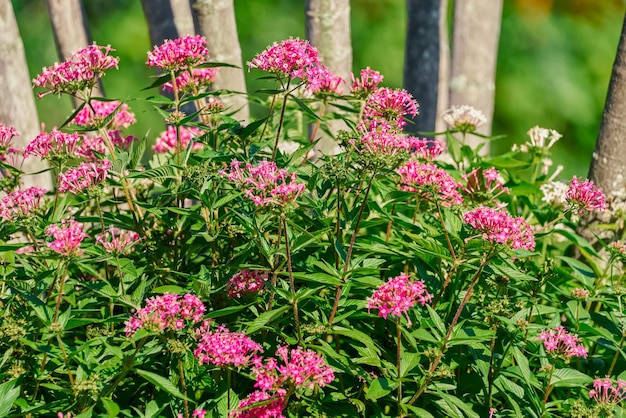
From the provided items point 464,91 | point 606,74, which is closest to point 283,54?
point 464,91

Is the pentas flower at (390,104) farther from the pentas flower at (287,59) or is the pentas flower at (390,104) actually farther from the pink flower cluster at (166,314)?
the pink flower cluster at (166,314)

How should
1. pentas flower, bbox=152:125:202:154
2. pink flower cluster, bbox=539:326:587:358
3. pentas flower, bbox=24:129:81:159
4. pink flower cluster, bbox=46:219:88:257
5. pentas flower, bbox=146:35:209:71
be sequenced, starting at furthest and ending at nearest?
1. pentas flower, bbox=152:125:202:154
2. pentas flower, bbox=146:35:209:71
3. pentas flower, bbox=24:129:81:159
4. pink flower cluster, bbox=539:326:587:358
5. pink flower cluster, bbox=46:219:88:257

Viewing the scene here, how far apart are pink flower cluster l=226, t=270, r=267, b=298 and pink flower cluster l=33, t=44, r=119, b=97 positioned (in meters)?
0.86

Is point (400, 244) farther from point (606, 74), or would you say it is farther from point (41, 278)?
point (606, 74)

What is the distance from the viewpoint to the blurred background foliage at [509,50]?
9477 millimetres

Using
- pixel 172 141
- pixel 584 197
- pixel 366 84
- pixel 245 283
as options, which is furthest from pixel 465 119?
pixel 245 283

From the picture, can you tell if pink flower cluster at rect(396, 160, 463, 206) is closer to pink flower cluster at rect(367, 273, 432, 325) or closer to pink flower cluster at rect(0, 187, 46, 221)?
pink flower cluster at rect(367, 273, 432, 325)

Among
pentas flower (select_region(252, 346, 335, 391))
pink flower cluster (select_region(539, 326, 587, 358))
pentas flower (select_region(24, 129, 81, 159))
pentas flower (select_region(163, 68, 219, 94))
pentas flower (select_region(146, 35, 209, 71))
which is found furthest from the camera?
pentas flower (select_region(163, 68, 219, 94))

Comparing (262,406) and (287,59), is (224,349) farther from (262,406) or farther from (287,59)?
(287,59)

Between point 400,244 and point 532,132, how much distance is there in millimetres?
1405

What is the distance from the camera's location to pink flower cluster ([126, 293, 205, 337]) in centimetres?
216

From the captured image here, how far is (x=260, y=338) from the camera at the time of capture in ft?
8.89

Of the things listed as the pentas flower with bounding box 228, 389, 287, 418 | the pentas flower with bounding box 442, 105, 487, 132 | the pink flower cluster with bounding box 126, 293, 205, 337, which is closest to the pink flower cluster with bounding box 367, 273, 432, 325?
the pentas flower with bounding box 228, 389, 287, 418

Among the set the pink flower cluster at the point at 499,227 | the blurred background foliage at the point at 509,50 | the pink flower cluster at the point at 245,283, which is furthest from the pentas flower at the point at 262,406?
the blurred background foliage at the point at 509,50
